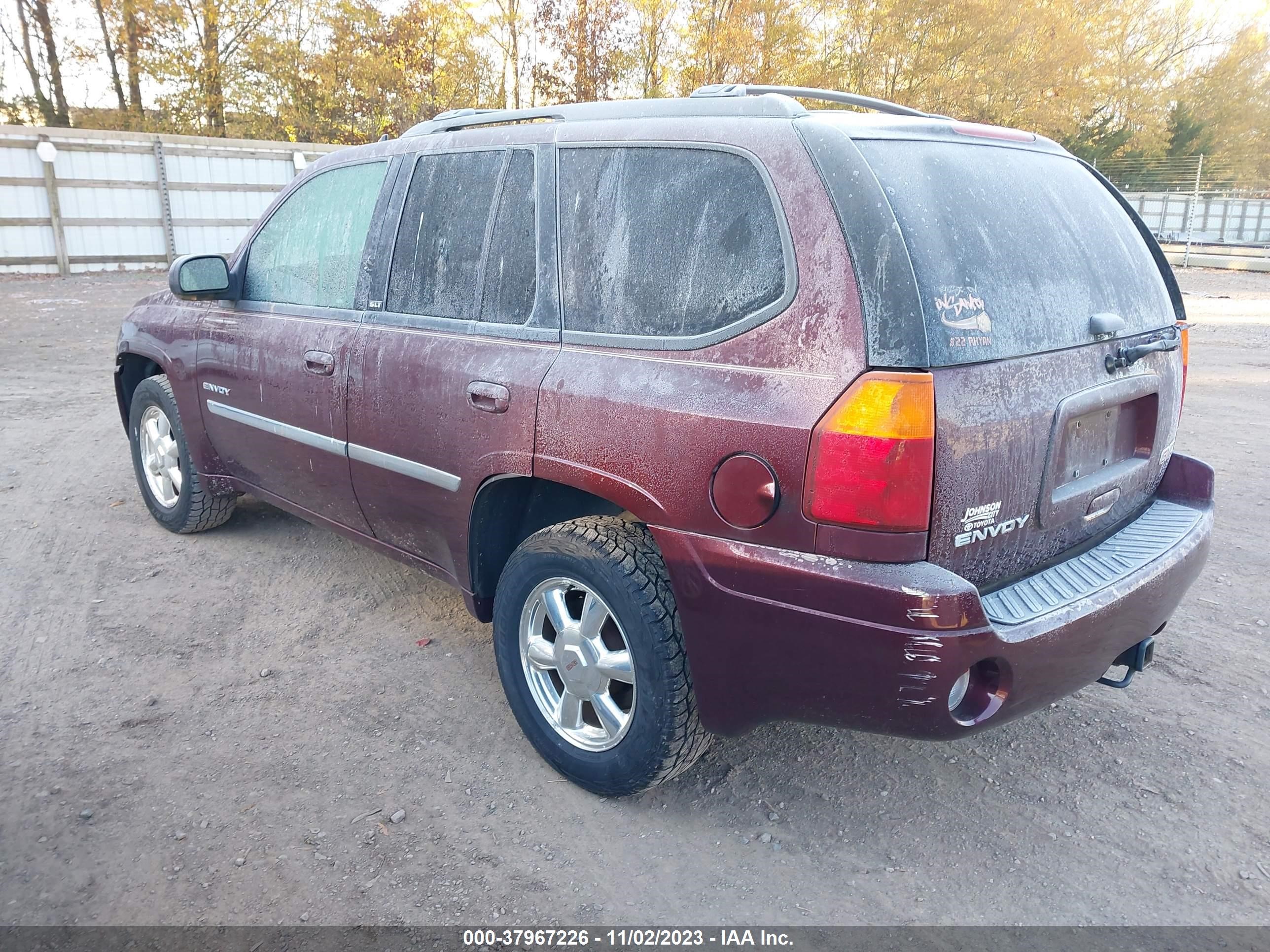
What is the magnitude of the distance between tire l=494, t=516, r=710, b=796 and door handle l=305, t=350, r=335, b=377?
1136 mm

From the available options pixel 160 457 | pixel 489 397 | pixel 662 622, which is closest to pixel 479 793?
pixel 662 622

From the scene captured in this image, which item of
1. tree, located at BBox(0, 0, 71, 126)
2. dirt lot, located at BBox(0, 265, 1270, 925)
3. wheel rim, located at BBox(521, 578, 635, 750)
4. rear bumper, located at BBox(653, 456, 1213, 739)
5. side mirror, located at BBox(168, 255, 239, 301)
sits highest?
tree, located at BBox(0, 0, 71, 126)

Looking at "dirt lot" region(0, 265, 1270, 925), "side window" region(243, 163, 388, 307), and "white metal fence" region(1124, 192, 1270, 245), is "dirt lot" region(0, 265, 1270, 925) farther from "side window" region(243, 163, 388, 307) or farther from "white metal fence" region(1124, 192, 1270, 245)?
"white metal fence" region(1124, 192, 1270, 245)

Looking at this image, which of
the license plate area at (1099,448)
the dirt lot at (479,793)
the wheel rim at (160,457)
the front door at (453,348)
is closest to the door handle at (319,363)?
the front door at (453,348)

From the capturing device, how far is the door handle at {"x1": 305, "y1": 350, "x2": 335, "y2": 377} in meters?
3.49

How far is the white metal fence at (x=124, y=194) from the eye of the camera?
16.7 m

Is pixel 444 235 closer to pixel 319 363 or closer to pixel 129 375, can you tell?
pixel 319 363

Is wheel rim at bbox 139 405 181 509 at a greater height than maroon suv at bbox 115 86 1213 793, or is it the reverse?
maroon suv at bbox 115 86 1213 793

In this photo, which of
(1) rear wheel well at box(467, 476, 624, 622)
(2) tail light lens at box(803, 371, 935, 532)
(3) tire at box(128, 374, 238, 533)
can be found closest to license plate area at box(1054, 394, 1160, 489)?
(2) tail light lens at box(803, 371, 935, 532)

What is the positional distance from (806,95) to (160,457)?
3616mm

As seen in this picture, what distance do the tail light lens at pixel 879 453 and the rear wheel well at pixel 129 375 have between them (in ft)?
12.9

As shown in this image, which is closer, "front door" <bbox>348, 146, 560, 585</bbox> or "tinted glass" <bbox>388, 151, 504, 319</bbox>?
"front door" <bbox>348, 146, 560, 585</bbox>

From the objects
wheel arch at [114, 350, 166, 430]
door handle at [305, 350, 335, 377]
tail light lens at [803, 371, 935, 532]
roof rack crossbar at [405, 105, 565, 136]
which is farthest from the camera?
wheel arch at [114, 350, 166, 430]

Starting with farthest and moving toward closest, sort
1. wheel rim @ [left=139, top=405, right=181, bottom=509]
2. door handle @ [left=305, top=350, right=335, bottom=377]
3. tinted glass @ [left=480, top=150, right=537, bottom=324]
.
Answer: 1. wheel rim @ [left=139, top=405, right=181, bottom=509]
2. door handle @ [left=305, top=350, right=335, bottom=377]
3. tinted glass @ [left=480, top=150, right=537, bottom=324]
